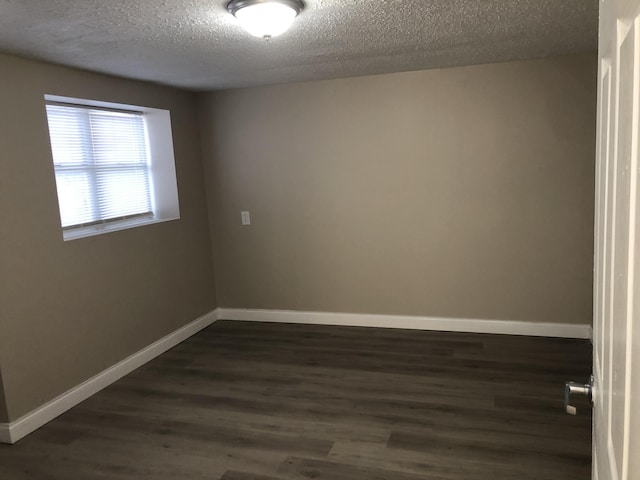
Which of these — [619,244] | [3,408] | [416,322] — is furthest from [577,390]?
[416,322]

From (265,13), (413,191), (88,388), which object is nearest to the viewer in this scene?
(265,13)

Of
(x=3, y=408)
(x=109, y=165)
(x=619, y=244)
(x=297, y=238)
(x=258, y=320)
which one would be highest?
(x=109, y=165)

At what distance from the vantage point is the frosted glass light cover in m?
2.19

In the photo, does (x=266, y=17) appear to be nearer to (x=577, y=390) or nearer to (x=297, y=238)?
(x=577, y=390)

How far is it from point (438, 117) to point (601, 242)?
3.32 m

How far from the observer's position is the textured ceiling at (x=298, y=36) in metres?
2.27

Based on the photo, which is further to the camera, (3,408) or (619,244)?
(3,408)

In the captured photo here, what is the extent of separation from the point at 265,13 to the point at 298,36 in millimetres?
607

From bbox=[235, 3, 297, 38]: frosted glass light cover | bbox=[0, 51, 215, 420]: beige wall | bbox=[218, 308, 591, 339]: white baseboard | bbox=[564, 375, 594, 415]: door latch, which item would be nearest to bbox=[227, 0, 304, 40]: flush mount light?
bbox=[235, 3, 297, 38]: frosted glass light cover

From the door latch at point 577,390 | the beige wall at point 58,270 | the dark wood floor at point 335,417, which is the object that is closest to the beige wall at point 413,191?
the dark wood floor at point 335,417

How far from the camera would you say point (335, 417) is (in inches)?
117

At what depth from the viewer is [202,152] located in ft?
15.5

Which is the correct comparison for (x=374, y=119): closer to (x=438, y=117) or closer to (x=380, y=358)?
(x=438, y=117)

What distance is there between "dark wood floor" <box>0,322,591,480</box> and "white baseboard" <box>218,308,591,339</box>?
0.37 feet
